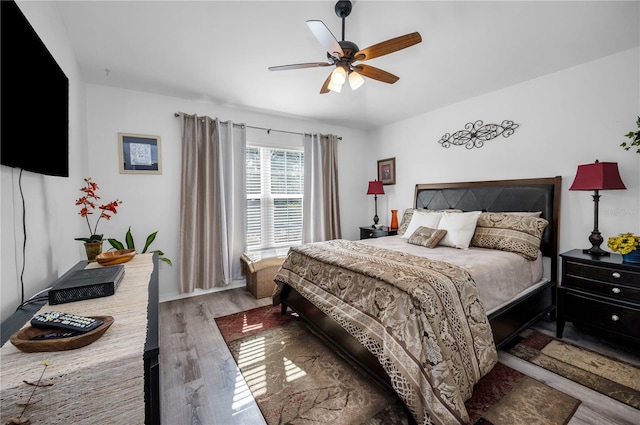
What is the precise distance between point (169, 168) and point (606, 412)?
14.7ft

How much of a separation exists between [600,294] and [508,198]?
49.5 inches

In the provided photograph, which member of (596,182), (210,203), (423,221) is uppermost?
(596,182)

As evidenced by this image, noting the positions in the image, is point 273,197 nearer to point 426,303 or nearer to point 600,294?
point 426,303

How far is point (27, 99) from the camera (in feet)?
3.84

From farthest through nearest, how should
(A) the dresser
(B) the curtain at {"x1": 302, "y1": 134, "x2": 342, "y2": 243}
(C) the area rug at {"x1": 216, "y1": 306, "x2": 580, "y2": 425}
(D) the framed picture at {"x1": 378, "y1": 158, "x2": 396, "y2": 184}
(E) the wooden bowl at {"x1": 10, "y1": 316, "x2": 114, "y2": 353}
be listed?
(D) the framed picture at {"x1": 378, "y1": 158, "x2": 396, "y2": 184} → (B) the curtain at {"x1": 302, "y1": 134, "x2": 342, "y2": 243} → (C) the area rug at {"x1": 216, "y1": 306, "x2": 580, "y2": 425} → (E) the wooden bowl at {"x1": 10, "y1": 316, "x2": 114, "y2": 353} → (A) the dresser

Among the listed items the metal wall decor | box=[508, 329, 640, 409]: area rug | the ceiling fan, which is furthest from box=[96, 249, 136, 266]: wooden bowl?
the metal wall decor

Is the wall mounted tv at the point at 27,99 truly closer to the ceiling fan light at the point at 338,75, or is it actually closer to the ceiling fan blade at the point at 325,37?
the ceiling fan blade at the point at 325,37

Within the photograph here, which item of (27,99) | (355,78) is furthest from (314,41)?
(27,99)

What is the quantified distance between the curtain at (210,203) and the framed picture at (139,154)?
0.32 m

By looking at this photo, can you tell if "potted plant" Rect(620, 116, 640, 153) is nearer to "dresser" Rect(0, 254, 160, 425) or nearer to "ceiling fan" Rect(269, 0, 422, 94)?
"ceiling fan" Rect(269, 0, 422, 94)

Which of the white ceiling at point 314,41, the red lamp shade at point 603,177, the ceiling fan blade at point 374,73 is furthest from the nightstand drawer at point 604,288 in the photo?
the ceiling fan blade at point 374,73

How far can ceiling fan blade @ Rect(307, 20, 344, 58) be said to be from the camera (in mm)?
1582

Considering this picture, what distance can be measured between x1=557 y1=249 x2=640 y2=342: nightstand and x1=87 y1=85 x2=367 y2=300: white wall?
4.02m

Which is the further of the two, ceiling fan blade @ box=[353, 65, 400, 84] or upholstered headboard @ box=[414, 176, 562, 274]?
upholstered headboard @ box=[414, 176, 562, 274]
